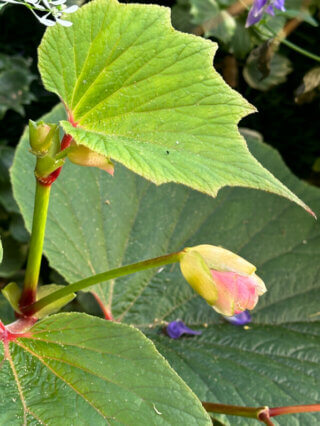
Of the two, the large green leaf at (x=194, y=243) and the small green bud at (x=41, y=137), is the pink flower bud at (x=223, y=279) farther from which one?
the large green leaf at (x=194, y=243)

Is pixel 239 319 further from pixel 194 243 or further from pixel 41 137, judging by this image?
pixel 41 137

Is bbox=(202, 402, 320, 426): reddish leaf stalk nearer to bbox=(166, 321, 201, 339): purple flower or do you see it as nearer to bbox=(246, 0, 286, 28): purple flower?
bbox=(166, 321, 201, 339): purple flower

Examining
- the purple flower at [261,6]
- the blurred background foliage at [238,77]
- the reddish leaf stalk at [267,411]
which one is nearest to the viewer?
the reddish leaf stalk at [267,411]

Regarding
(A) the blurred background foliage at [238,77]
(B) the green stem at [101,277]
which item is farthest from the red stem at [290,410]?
(A) the blurred background foliage at [238,77]

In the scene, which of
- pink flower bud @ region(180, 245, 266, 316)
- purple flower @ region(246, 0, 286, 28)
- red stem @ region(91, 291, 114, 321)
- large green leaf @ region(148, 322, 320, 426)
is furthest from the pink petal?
purple flower @ region(246, 0, 286, 28)

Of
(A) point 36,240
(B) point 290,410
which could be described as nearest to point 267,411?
(B) point 290,410

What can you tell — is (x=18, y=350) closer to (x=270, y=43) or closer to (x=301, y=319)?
(x=301, y=319)
